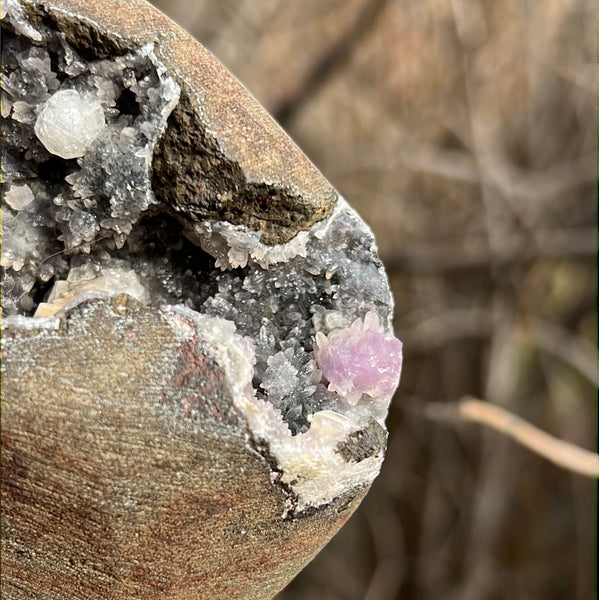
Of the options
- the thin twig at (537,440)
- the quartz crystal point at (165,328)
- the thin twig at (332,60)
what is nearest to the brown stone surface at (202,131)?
the quartz crystal point at (165,328)

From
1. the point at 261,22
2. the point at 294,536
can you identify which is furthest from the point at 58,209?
the point at 261,22

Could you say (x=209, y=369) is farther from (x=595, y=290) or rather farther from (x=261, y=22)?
(x=595, y=290)

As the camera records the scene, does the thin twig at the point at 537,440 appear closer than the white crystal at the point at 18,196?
No

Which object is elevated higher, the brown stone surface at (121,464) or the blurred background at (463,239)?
the blurred background at (463,239)

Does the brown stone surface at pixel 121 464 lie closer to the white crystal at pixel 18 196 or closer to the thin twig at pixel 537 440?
the white crystal at pixel 18 196

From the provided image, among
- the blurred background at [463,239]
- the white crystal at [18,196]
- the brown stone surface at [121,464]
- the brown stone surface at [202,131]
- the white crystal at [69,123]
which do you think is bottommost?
the brown stone surface at [121,464]

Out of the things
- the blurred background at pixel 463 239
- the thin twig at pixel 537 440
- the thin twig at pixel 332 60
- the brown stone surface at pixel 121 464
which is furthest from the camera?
the blurred background at pixel 463 239

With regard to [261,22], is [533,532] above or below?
below

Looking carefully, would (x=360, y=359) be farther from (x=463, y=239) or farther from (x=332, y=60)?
(x=463, y=239)
